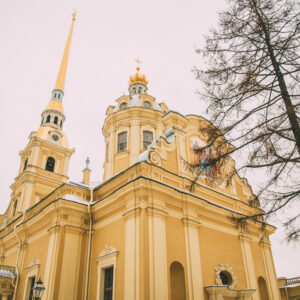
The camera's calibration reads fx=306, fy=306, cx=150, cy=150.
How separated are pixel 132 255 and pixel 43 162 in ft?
71.4

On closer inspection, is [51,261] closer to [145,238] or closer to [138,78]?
[145,238]

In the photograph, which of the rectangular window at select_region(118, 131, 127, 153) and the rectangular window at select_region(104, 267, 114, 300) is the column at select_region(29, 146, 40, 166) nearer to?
the rectangular window at select_region(118, 131, 127, 153)

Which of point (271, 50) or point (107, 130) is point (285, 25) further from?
point (107, 130)

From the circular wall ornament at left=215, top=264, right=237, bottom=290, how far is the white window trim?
15.6 ft

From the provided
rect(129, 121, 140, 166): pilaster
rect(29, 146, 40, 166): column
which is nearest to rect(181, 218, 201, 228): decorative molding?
rect(129, 121, 140, 166): pilaster

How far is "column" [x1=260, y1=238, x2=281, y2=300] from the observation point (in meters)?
16.4

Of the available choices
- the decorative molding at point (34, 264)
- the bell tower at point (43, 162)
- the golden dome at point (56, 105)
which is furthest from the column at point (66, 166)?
the decorative molding at point (34, 264)

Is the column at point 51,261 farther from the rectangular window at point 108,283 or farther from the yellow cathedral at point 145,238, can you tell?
the rectangular window at point 108,283

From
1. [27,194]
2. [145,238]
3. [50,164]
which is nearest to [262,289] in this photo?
[145,238]

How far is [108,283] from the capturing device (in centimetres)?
1317

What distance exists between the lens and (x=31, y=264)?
16062 millimetres

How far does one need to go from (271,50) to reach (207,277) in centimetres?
987


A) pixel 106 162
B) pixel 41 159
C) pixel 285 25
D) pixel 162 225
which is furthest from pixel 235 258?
pixel 41 159

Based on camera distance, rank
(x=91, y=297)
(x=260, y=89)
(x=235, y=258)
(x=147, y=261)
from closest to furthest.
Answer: (x=260, y=89)
(x=147, y=261)
(x=91, y=297)
(x=235, y=258)
